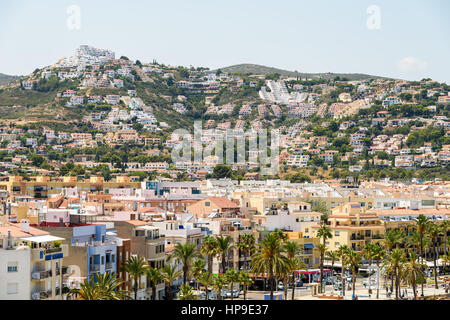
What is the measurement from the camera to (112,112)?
645 ft

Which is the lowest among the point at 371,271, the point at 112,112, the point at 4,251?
the point at 371,271

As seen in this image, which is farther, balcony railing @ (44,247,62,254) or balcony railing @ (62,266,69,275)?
balcony railing @ (62,266,69,275)

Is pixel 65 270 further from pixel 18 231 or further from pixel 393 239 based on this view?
pixel 393 239

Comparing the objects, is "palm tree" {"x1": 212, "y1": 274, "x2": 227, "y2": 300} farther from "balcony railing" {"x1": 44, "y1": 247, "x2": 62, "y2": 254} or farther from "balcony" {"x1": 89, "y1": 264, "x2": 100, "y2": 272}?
"balcony railing" {"x1": 44, "y1": 247, "x2": 62, "y2": 254}

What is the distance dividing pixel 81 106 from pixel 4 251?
565 feet

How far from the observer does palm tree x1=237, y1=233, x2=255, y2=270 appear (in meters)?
49.6

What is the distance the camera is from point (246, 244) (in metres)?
50.0

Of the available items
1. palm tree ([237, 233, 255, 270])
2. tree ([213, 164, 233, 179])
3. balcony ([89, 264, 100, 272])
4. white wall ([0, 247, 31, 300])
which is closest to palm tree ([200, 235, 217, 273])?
palm tree ([237, 233, 255, 270])

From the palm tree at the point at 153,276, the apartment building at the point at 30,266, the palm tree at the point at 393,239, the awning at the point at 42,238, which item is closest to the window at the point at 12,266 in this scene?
the apartment building at the point at 30,266

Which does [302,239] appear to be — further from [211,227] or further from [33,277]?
[33,277]

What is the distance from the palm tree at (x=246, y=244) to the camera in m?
49.6
